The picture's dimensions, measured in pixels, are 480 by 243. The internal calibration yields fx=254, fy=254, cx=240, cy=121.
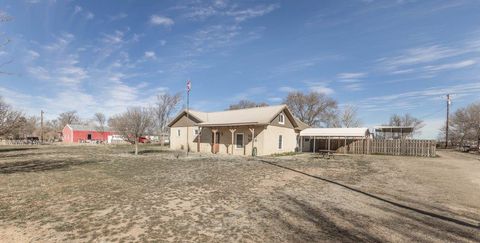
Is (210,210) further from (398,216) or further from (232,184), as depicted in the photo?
(398,216)

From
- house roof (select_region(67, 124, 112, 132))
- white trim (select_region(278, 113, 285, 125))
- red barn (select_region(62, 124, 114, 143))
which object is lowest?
red barn (select_region(62, 124, 114, 143))

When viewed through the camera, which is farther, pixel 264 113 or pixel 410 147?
pixel 410 147

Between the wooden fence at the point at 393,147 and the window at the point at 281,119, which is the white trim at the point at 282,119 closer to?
the window at the point at 281,119

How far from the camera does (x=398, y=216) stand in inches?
252

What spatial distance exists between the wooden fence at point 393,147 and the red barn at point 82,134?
55.6 metres

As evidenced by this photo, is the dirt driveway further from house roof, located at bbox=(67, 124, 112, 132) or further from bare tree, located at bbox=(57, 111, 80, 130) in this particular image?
bare tree, located at bbox=(57, 111, 80, 130)

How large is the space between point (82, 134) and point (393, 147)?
6452 centimetres

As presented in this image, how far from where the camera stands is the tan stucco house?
74.7ft

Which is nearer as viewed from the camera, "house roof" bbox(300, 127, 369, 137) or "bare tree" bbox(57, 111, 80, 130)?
"house roof" bbox(300, 127, 369, 137)

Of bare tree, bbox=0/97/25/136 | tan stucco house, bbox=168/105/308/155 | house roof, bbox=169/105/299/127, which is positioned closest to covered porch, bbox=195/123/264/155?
tan stucco house, bbox=168/105/308/155

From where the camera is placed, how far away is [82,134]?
2427 inches

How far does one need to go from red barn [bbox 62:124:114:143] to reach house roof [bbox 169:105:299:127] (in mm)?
42879

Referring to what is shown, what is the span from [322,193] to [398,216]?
2.61 metres

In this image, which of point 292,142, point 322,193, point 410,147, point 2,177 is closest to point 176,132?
point 292,142
